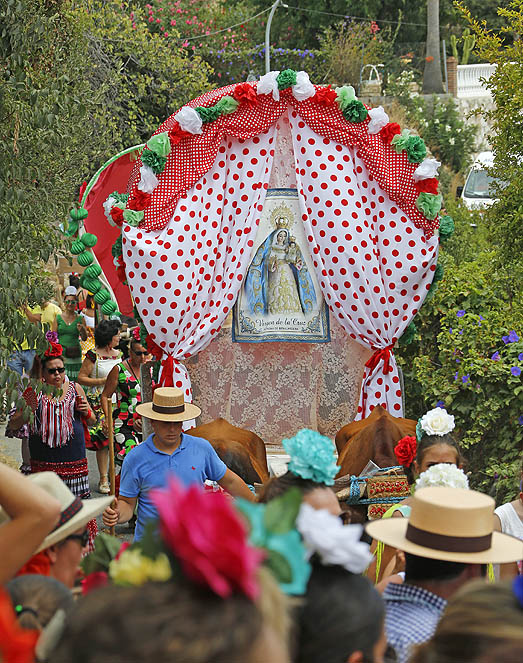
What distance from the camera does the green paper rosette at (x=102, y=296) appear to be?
24.8 feet

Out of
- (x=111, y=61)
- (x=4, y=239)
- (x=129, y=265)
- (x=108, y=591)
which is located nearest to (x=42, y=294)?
(x=4, y=239)

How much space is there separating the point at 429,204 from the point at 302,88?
4.36ft

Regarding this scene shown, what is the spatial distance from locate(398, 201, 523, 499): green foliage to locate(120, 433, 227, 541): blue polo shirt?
108 inches

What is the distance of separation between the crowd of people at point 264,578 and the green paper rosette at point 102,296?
362 cm

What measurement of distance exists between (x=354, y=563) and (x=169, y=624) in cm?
87

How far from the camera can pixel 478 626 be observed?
179 centimetres

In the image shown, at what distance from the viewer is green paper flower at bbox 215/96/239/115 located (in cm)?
716

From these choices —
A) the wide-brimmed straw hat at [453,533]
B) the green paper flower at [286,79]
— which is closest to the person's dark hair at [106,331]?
the green paper flower at [286,79]

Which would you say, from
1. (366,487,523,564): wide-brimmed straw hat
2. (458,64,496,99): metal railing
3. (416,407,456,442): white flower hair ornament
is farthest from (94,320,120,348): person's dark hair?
(458,64,496,99): metal railing

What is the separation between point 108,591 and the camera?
5.48ft

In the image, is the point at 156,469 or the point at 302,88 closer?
the point at 156,469

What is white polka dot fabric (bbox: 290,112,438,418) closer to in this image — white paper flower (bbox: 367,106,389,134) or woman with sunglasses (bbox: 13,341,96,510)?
white paper flower (bbox: 367,106,389,134)

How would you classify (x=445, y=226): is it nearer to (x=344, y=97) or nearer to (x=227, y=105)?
(x=344, y=97)

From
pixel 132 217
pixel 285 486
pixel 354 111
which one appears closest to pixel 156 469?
pixel 285 486
